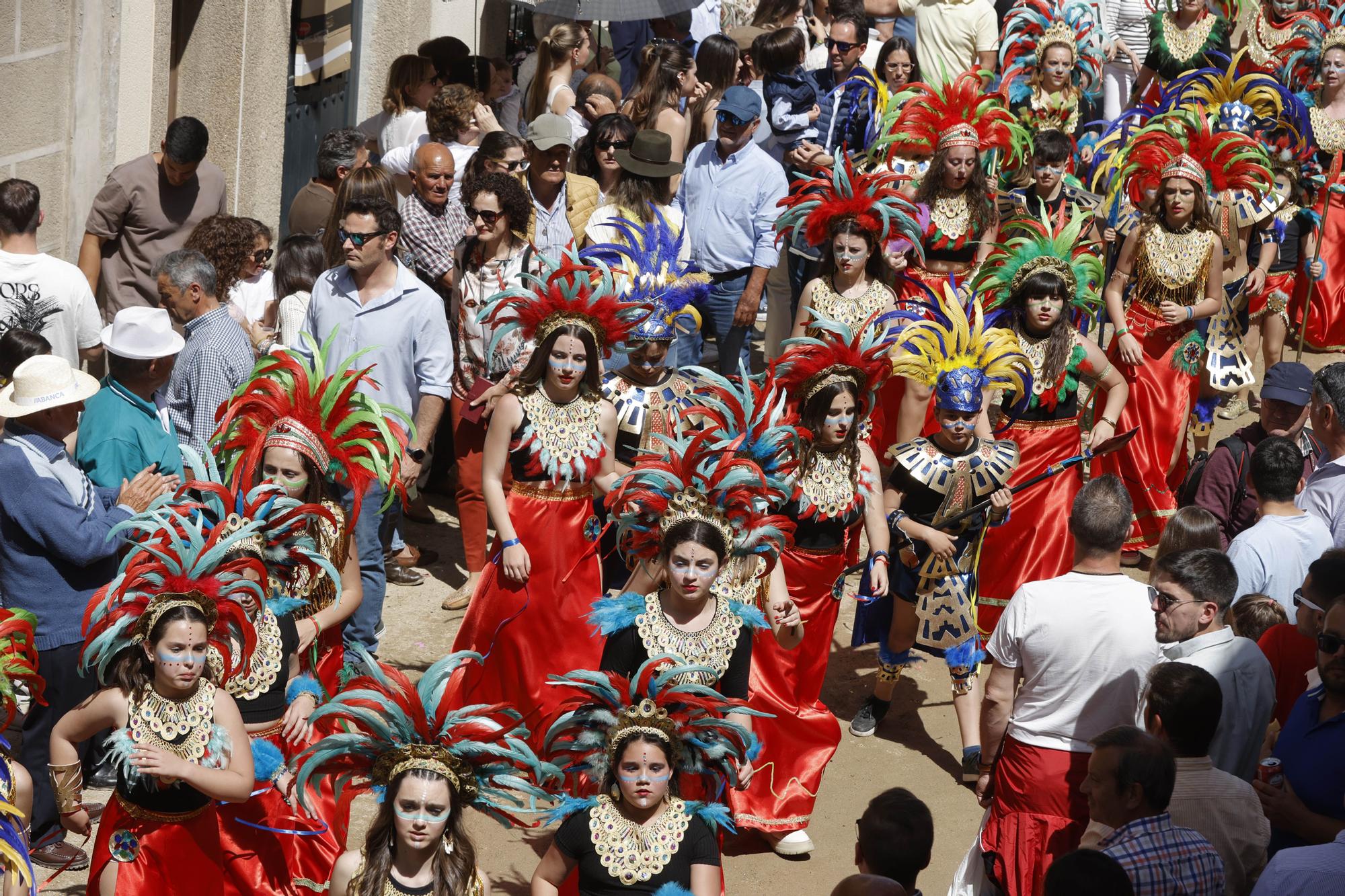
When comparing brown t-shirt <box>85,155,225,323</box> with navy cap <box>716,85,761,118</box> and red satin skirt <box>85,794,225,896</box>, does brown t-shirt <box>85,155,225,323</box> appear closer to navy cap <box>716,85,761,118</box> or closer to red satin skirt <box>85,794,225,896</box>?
navy cap <box>716,85,761,118</box>

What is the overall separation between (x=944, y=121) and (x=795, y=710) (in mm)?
4346

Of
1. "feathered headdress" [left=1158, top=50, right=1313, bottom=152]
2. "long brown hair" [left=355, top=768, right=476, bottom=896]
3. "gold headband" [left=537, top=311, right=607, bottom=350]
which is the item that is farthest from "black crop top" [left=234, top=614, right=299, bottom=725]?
"feathered headdress" [left=1158, top=50, right=1313, bottom=152]

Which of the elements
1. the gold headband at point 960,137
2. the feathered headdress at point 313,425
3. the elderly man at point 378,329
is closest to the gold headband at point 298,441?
the feathered headdress at point 313,425

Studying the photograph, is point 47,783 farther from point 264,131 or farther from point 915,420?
point 264,131

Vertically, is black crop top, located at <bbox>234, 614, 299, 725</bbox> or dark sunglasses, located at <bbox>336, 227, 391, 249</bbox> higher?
dark sunglasses, located at <bbox>336, 227, 391, 249</bbox>

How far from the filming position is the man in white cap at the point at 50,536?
231 inches

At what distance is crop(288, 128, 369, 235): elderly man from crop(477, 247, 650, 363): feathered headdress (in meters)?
2.43

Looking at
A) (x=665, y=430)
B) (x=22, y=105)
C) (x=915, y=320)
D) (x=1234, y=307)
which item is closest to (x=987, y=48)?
(x=1234, y=307)

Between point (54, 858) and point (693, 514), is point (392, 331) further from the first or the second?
point (54, 858)

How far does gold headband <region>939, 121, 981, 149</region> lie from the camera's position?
914 cm

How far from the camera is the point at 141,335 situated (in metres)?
6.43

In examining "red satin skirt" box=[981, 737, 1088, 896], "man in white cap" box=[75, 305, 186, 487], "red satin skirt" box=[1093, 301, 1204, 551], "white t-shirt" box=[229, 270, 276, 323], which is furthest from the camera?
"red satin skirt" box=[1093, 301, 1204, 551]

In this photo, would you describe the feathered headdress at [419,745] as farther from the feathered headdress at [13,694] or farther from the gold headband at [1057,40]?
the gold headband at [1057,40]

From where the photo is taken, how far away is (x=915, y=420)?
7.77 metres
